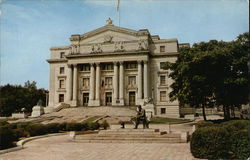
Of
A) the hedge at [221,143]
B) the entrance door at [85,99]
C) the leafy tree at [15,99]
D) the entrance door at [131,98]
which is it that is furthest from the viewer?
the leafy tree at [15,99]

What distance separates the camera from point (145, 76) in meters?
53.1

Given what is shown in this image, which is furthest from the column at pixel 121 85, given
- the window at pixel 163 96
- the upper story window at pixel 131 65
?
the window at pixel 163 96

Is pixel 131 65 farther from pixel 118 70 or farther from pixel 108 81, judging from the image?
pixel 108 81

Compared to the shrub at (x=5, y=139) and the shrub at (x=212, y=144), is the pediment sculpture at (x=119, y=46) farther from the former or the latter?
the shrub at (x=212, y=144)

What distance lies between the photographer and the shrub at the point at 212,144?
10.2 m

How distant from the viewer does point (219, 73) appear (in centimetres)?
2855

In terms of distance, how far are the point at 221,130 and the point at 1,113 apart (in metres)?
62.9

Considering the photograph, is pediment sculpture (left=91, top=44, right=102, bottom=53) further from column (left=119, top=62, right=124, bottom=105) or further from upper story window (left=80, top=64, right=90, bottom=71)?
column (left=119, top=62, right=124, bottom=105)

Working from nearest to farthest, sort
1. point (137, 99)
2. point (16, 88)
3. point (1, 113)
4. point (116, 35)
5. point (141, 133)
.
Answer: point (141, 133)
point (137, 99)
point (116, 35)
point (1, 113)
point (16, 88)

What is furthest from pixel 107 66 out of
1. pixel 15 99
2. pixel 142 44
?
pixel 15 99

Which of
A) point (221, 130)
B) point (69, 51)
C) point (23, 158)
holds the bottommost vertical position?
point (23, 158)

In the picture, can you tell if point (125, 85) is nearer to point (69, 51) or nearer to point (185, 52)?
point (69, 51)

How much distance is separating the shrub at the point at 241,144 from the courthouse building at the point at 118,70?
4145 centimetres

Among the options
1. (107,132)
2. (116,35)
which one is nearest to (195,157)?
(107,132)
